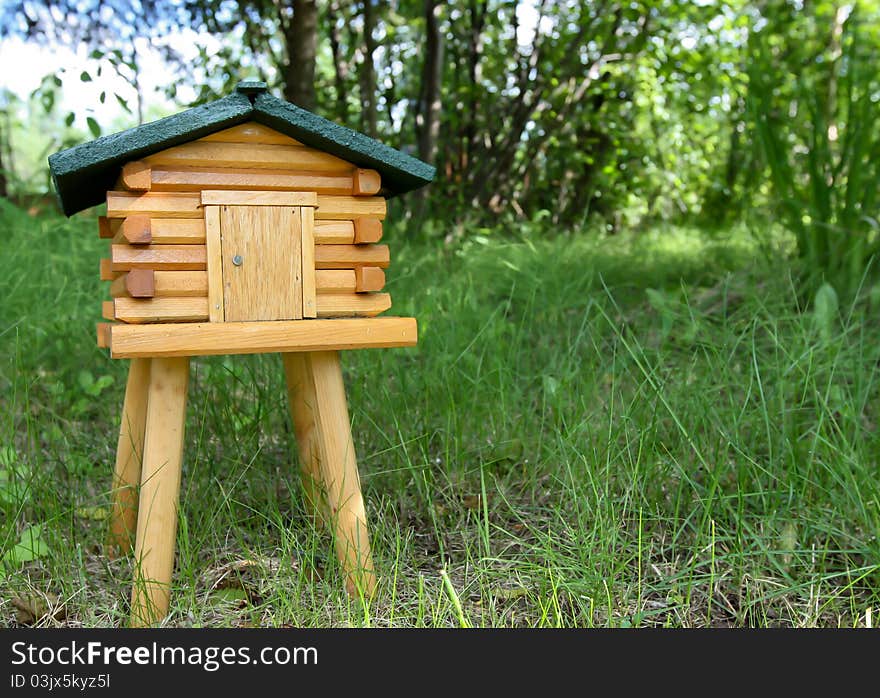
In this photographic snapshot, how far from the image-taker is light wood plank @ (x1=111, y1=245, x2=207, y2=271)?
6.12 feet

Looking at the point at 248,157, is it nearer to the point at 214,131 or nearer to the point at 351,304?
the point at 214,131

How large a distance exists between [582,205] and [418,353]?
4.45 m

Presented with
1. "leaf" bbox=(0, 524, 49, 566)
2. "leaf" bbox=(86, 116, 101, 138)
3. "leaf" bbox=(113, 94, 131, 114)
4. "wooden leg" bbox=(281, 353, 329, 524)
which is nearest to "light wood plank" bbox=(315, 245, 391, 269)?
"wooden leg" bbox=(281, 353, 329, 524)

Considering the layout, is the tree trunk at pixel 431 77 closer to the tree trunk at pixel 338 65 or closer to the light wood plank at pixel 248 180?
the tree trunk at pixel 338 65

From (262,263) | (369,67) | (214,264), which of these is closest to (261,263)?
(262,263)

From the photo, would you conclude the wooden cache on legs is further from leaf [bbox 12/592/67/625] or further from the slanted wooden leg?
leaf [bbox 12/592/67/625]

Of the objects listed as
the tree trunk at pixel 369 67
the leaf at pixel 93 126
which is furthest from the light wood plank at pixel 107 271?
the tree trunk at pixel 369 67

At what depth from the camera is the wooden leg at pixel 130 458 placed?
7.39 feet

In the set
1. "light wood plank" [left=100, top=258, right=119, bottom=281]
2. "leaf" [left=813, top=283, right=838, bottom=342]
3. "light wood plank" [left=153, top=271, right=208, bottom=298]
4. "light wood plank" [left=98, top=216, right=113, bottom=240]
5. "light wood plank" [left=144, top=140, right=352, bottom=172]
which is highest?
"light wood plank" [left=144, top=140, right=352, bottom=172]

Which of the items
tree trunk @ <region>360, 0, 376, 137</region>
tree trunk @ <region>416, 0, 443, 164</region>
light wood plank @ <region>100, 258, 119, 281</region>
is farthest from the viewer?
tree trunk @ <region>360, 0, 376, 137</region>

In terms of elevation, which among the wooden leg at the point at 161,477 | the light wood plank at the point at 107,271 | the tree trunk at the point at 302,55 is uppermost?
the tree trunk at the point at 302,55

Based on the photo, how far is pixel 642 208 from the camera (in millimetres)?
7934

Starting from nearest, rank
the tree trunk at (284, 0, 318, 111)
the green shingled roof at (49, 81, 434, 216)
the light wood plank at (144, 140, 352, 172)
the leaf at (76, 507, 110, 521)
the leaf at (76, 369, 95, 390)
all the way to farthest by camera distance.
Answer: the green shingled roof at (49, 81, 434, 216), the light wood plank at (144, 140, 352, 172), the leaf at (76, 507, 110, 521), the leaf at (76, 369, 95, 390), the tree trunk at (284, 0, 318, 111)

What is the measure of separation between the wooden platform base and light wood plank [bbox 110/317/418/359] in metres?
0.02
